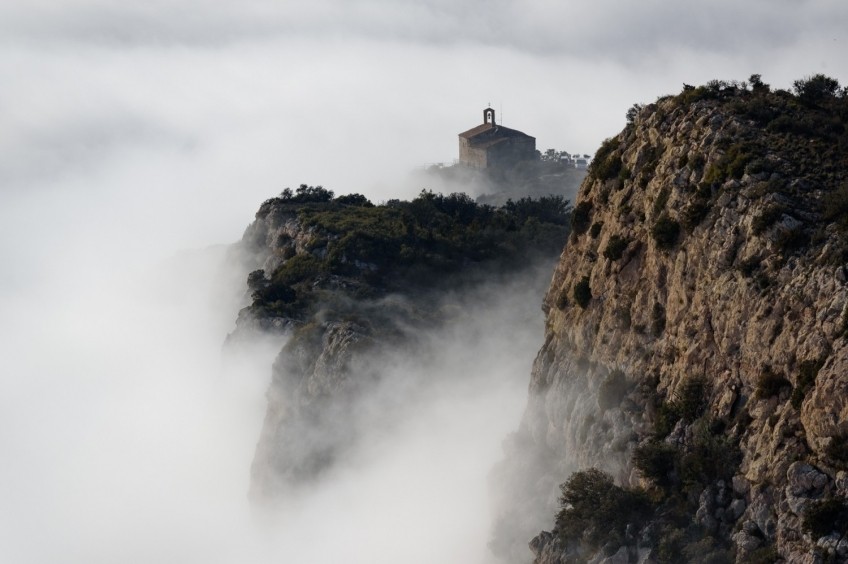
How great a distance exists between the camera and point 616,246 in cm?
5166

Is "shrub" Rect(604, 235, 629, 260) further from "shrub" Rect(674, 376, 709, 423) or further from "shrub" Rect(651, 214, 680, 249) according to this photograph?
"shrub" Rect(674, 376, 709, 423)

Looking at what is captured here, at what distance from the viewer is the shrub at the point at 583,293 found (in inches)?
2126

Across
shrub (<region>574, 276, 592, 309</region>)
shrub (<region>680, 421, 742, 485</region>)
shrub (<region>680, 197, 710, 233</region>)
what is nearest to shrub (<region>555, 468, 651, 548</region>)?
shrub (<region>680, 421, 742, 485</region>)

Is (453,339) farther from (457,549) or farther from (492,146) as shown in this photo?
(492,146)

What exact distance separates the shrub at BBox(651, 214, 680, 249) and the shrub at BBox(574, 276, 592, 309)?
6395 millimetres

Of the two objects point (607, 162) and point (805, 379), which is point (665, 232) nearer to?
point (607, 162)

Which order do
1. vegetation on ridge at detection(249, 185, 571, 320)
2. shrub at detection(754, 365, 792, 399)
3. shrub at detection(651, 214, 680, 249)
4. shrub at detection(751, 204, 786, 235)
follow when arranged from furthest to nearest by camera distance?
1. vegetation on ridge at detection(249, 185, 571, 320)
2. shrub at detection(651, 214, 680, 249)
3. shrub at detection(751, 204, 786, 235)
4. shrub at detection(754, 365, 792, 399)

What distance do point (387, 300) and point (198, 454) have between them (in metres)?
25.0

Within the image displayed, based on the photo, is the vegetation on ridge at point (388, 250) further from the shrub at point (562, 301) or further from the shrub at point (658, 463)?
the shrub at point (658, 463)

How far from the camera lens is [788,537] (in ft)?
121

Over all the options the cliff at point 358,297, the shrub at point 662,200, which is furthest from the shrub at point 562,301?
the cliff at point 358,297

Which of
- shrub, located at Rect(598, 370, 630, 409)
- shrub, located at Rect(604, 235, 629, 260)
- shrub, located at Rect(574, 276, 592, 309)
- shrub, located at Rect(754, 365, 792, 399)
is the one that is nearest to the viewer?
shrub, located at Rect(754, 365, 792, 399)

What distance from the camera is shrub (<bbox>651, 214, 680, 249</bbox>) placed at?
47406mm

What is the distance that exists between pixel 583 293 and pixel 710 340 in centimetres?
1021
